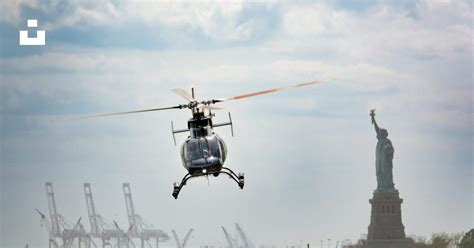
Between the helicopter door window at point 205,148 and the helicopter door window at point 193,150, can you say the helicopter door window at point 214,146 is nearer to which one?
the helicopter door window at point 205,148

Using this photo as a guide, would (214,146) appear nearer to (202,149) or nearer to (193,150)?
(202,149)

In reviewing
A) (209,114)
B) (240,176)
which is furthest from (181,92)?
(240,176)

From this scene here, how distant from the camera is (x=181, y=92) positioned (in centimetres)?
8588

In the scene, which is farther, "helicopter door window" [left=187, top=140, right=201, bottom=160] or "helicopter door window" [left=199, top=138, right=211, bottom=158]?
"helicopter door window" [left=187, top=140, right=201, bottom=160]

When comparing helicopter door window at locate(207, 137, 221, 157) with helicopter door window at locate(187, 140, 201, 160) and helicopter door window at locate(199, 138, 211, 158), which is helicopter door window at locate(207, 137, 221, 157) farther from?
helicopter door window at locate(187, 140, 201, 160)

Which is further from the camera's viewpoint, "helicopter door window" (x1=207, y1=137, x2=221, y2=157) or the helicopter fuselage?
"helicopter door window" (x1=207, y1=137, x2=221, y2=157)

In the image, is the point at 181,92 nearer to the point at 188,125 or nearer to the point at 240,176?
the point at 188,125

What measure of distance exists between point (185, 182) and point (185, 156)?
2369 mm

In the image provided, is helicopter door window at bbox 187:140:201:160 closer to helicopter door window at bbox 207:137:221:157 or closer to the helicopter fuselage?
the helicopter fuselage

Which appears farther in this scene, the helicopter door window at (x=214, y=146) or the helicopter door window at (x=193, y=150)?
the helicopter door window at (x=214, y=146)

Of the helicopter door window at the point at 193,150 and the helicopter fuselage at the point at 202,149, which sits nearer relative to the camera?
the helicopter fuselage at the point at 202,149

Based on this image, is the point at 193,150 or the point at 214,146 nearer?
the point at 193,150

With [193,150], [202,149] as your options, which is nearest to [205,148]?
[202,149]

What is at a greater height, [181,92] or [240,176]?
[181,92]
